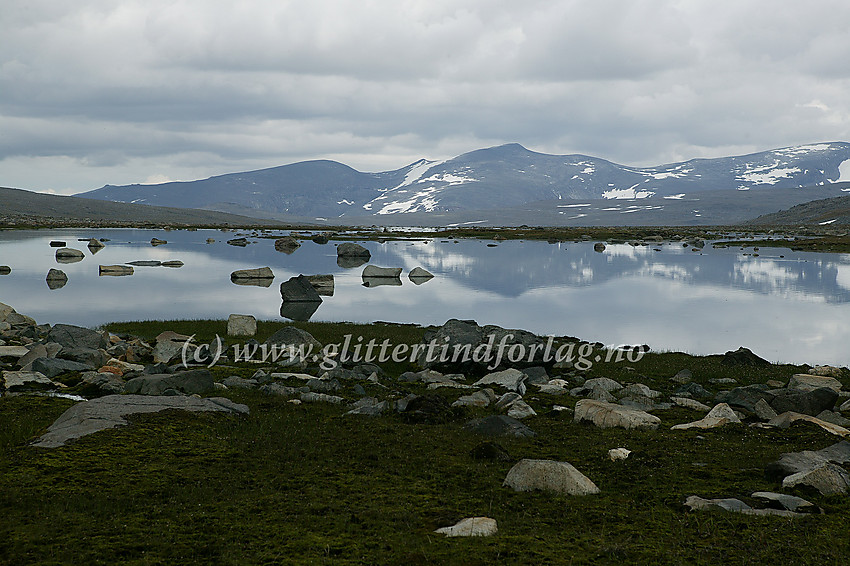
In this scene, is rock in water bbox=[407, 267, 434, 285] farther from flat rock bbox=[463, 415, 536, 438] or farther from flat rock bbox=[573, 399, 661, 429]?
flat rock bbox=[463, 415, 536, 438]

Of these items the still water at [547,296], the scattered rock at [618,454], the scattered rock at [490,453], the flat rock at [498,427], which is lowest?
the still water at [547,296]

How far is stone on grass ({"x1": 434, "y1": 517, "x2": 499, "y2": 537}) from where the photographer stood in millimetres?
11195

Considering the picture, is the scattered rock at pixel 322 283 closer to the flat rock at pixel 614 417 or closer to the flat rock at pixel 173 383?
the flat rock at pixel 173 383

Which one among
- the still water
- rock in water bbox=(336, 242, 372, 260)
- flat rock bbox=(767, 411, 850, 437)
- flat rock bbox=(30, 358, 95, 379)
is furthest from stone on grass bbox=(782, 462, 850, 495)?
rock in water bbox=(336, 242, 372, 260)

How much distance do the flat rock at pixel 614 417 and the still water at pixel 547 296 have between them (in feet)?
75.9

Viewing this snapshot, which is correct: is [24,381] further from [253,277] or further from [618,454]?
[253,277]

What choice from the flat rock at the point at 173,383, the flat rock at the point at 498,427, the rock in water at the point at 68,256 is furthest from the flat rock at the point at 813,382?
the rock in water at the point at 68,256

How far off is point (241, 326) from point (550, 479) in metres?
29.8

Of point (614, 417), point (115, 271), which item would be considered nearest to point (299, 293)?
point (115, 271)

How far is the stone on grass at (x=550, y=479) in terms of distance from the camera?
1362cm

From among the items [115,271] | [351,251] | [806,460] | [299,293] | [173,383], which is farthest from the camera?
[351,251]

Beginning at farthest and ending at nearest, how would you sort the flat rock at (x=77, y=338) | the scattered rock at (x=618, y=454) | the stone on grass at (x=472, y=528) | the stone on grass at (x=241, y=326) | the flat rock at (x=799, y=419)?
the stone on grass at (x=241, y=326) → the flat rock at (x=77, y=338) → the flat rock at (x=799, y=419) → the scattered rock at (x=618, y=454) → the stone on grass at (x=472, y=528)

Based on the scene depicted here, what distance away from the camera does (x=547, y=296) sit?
7038 cm

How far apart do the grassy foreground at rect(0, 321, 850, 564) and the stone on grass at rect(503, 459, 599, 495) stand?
0.96 ft
